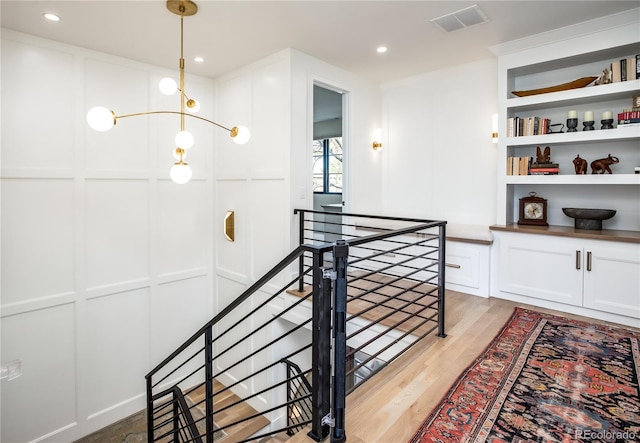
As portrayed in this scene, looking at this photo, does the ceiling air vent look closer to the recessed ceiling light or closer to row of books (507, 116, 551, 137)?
row of books (507, 116, 551, 137)

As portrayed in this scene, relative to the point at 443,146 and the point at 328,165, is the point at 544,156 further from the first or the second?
the point at 328,165

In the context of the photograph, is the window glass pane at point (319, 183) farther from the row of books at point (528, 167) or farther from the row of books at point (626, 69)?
the row of books at point (626, 69)

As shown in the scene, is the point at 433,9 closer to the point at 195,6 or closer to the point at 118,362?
the point at 195,6

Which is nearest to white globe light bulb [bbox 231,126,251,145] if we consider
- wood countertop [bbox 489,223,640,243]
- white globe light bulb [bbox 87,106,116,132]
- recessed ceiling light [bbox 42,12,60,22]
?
white globe light bulb [bbox 87,106,116,132]

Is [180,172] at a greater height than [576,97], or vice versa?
[576,97]

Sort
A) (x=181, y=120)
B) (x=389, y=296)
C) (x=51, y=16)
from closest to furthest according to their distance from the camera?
(x=181, y=120) < (x=51, y=16) < (x=389, y=296)

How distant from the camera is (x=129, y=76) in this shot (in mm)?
4059

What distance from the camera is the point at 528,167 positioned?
3.62 metres

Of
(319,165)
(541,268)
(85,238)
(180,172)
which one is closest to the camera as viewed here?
(180,172)

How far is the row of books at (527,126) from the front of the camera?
350 cm

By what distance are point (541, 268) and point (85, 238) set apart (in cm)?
Result: 469

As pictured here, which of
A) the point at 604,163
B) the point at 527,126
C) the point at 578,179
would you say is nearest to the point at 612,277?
the point at 578,179

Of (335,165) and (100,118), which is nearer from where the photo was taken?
(100,118)

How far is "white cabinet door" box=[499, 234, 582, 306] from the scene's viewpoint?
3.26m
